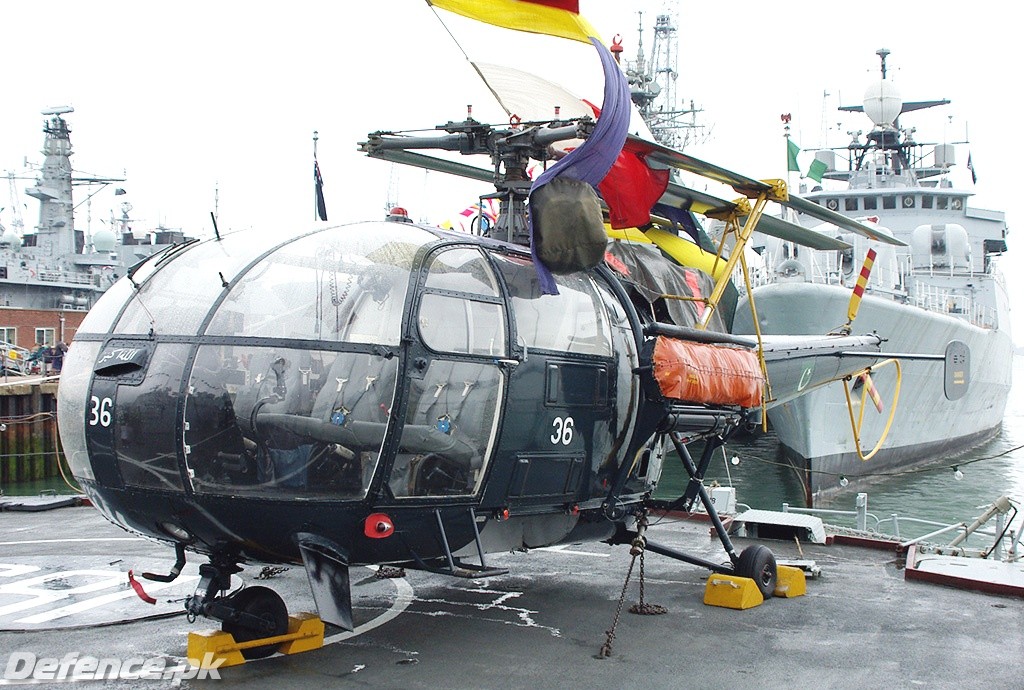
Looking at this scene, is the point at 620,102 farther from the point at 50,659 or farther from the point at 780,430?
the point at 780,430

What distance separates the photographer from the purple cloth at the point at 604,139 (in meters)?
7.15

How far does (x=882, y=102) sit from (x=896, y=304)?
16.0 meters

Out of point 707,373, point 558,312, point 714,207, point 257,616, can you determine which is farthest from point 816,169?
point 257,616

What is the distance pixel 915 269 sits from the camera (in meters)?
36.6

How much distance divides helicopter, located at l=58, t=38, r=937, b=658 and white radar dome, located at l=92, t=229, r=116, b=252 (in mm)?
70535

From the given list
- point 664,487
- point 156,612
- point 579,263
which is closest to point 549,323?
point 579,263

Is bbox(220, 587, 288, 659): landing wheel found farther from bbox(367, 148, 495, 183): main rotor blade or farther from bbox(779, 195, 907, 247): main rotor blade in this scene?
bbox(779, 195, 907, 247): main rotor blade

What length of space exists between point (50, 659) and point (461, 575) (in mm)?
3188

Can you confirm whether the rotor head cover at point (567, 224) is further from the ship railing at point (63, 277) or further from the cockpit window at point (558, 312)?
the ship railing at point (63, 277)

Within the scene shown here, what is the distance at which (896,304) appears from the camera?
28.2 m

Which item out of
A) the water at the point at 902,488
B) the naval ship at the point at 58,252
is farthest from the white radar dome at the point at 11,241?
the water at the point at 902,488

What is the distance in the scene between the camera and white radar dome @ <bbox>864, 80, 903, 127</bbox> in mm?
40469

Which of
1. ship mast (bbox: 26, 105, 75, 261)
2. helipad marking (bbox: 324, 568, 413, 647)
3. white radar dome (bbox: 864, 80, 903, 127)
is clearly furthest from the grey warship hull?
ship mast (bbox: 26, 105, 75, 261)

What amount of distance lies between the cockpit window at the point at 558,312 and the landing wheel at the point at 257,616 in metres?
2.83
